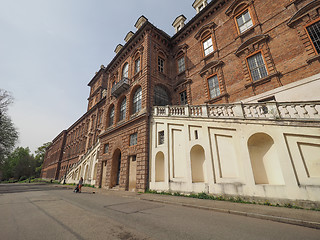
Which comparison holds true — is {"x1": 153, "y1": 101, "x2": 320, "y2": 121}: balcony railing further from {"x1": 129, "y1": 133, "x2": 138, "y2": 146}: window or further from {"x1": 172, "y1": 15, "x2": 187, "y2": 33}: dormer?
{"x1": 172, "y1": 15, "x2": 187, "y2": 33}: dormer

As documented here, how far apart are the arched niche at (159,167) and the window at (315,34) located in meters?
12.8

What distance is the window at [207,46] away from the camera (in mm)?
15147

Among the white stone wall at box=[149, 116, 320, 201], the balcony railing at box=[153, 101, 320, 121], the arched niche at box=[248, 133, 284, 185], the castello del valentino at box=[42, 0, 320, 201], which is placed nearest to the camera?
the white stone wall at box=[149, 116, 320, 201]

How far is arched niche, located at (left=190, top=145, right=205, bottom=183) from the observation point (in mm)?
9555

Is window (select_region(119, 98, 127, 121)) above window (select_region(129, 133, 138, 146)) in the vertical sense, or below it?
above

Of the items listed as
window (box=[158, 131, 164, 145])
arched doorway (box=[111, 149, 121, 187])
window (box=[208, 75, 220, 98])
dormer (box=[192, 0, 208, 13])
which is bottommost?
arched doorway (box=[111, 149, 121, 187])

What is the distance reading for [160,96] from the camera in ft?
53.1

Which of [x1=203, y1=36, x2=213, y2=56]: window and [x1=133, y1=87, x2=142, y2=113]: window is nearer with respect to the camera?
[x1=203, y1=36, x2=213, y2=56]: window

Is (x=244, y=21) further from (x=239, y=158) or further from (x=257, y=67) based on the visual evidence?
(x=239, y=158)

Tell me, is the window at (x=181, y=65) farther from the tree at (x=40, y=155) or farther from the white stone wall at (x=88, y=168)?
the tree at (x=40, y=155)

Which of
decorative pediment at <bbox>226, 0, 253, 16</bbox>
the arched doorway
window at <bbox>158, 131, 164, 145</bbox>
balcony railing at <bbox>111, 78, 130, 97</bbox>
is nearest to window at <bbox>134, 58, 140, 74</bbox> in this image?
balcony railing at <bbox>111, 78, 130, 97</bbox>

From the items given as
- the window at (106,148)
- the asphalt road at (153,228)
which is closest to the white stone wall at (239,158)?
the asphalt road at (153,228)

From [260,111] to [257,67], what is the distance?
18.6 ft

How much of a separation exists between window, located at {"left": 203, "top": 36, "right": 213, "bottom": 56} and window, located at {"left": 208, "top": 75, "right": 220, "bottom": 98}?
3.16m
